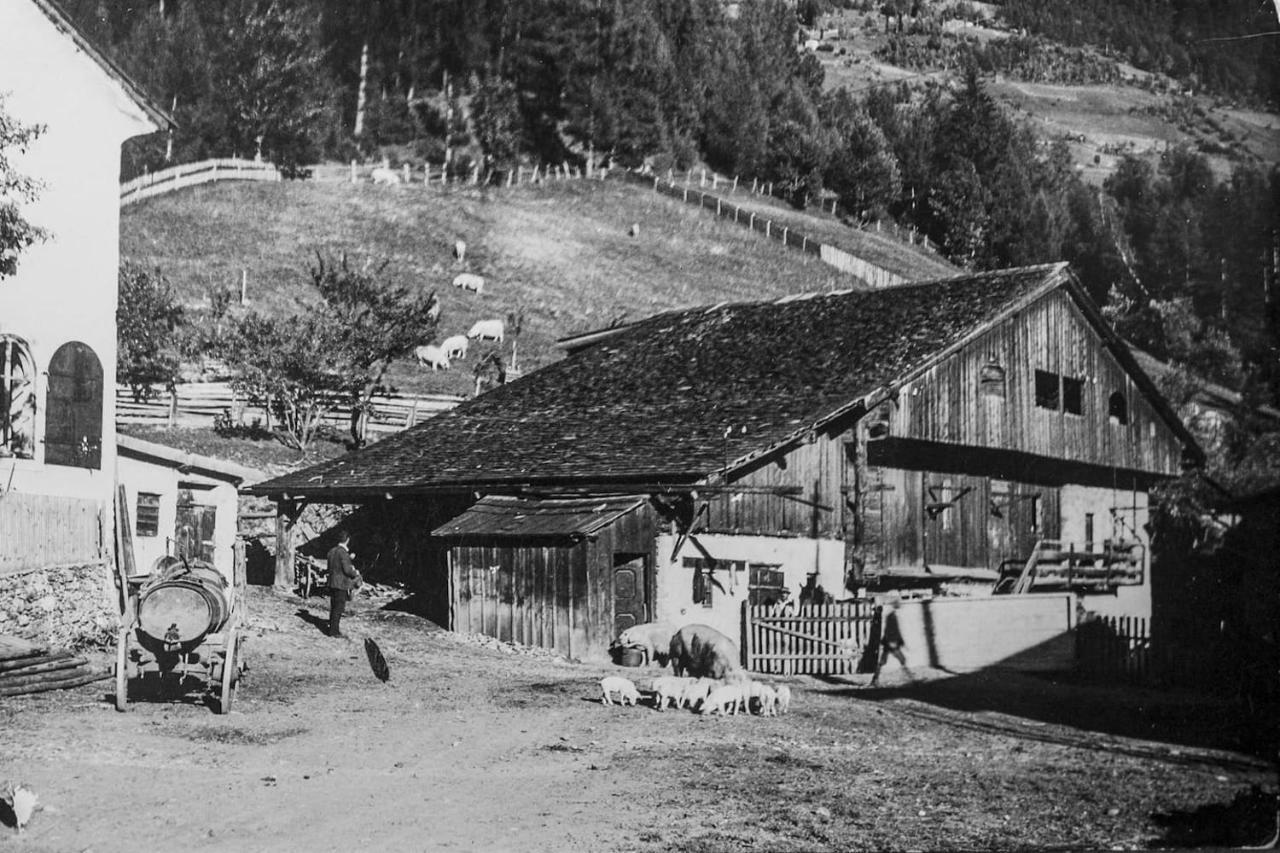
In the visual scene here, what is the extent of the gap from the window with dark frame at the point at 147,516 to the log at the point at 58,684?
156cm

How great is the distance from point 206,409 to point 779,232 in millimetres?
11663

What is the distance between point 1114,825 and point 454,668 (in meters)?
9.90

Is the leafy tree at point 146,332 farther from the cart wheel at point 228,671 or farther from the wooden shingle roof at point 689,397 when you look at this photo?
the wooden shingle roof at point 689,397

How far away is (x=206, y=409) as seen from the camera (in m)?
18.8

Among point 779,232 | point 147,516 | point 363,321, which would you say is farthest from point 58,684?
point 779,232

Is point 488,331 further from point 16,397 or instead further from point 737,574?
point 16,397

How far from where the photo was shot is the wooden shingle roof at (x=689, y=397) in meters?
23.7

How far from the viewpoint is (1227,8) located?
15.8m

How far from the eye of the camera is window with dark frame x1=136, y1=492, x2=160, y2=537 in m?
15.2

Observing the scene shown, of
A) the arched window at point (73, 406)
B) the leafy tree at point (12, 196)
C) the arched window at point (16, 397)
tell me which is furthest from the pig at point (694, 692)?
the leafy tree at point (12, 196)

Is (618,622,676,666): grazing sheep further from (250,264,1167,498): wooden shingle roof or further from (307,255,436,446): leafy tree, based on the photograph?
(307,255,436,446): leafy tree

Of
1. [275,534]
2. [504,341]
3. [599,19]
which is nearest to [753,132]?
[599,19]

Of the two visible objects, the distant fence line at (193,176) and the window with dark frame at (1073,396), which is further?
the window with dark frame at (1073,396)

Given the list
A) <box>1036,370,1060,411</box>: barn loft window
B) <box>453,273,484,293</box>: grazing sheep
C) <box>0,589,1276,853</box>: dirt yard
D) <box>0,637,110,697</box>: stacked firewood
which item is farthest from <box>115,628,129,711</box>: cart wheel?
<box>1036,370,1060,411</box>: barn loft window
